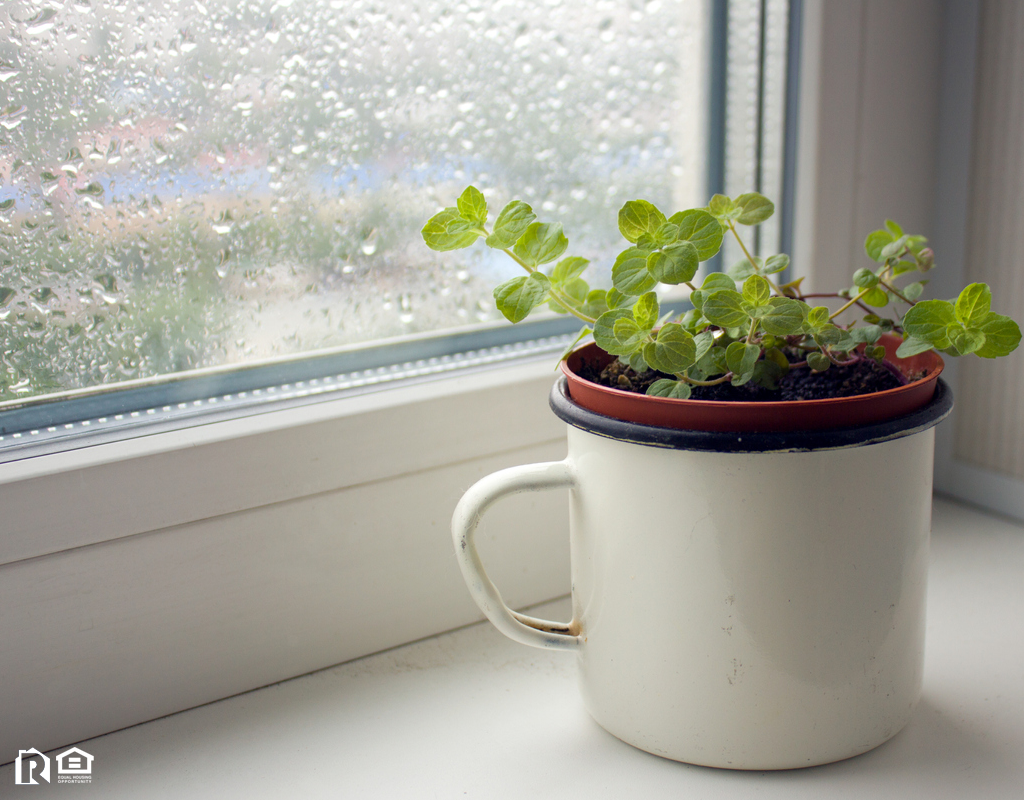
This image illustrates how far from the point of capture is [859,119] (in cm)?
68

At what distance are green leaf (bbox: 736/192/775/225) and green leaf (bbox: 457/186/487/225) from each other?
0.47 ft

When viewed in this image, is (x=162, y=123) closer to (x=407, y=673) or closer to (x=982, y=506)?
(x=407, y=673)

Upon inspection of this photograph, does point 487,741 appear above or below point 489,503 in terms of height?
below

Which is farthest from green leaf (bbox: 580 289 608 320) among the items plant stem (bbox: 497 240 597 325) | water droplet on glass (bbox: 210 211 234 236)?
water droplet on glass (bbox: 210 211 234 236)

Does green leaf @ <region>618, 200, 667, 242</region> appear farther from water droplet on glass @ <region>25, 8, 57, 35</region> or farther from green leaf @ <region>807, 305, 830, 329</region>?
water droplet on glass @ <region>25, 8, 57, 35</region>

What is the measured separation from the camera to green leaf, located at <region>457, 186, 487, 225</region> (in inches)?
16.5

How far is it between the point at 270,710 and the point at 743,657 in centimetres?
28

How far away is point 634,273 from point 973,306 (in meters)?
0.16

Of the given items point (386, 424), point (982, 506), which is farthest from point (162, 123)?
point (982, 506)

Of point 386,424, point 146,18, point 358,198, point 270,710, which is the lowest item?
point 270,710

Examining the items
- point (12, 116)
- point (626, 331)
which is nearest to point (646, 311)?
point (626, 331)

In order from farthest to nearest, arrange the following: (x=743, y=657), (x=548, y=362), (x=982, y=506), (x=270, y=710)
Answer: (x=982, y=506) → (x=548, y=362) → (x=270, y=710) → (x=743, y=657)

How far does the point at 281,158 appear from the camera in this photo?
20.6 inches

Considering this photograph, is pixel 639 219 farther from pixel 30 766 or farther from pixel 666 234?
pixel 30 766
